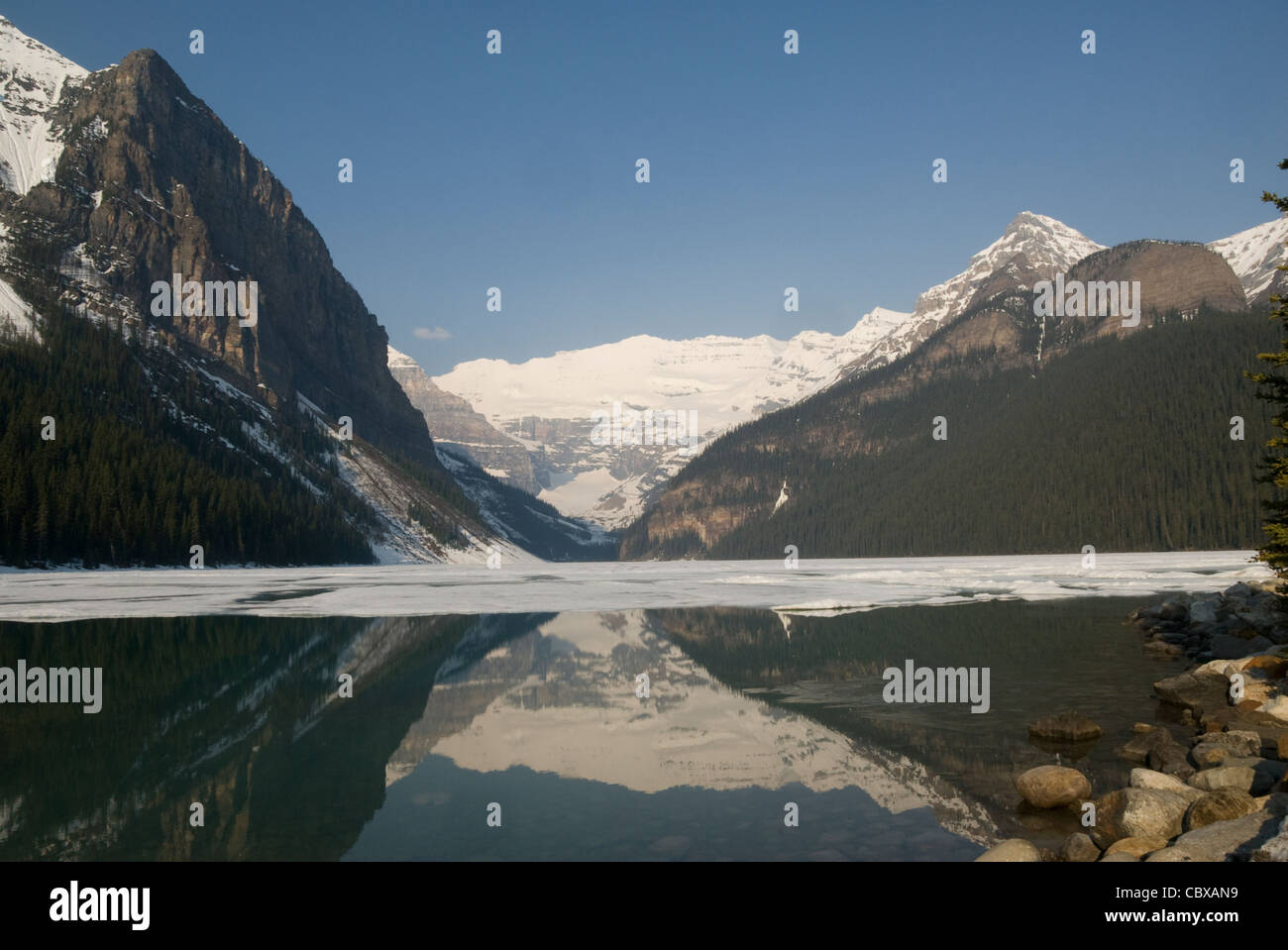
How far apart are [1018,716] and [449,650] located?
2125 centimetres

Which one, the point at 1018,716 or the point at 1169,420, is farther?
the point at 1169,420

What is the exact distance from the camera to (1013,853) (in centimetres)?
1069

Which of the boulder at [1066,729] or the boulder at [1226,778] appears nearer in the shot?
the boulder at [1226,778]

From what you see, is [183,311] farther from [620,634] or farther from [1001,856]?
[1001,856]

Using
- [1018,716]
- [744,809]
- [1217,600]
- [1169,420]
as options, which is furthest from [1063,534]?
[744,809]

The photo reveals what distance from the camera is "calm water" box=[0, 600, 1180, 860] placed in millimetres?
12688

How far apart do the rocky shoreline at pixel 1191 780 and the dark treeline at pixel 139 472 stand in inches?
3976

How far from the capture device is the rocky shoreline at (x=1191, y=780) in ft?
35.2

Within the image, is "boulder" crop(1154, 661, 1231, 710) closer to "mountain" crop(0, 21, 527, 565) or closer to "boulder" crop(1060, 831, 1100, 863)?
"boulder" crop(1060, 831, 1100, 863)

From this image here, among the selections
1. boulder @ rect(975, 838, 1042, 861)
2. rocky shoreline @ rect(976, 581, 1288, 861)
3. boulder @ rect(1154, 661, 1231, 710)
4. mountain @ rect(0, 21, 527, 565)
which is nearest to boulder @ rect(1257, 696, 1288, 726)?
rocky shoreline @ rect(976, 581, 1288, 861)

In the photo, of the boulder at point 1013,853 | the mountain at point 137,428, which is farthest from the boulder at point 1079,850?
the mountain at point 137,428

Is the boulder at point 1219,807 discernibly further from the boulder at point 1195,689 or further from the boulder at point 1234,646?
the boulder at point 1234,646

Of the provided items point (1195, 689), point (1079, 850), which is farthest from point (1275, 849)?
point (1195, 689)
